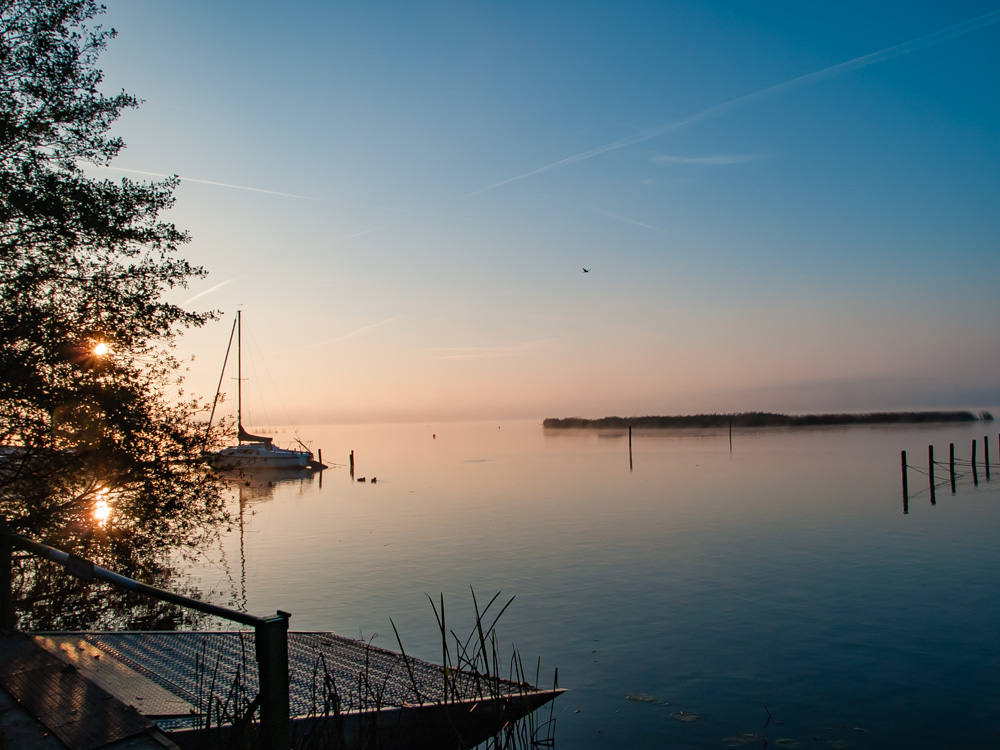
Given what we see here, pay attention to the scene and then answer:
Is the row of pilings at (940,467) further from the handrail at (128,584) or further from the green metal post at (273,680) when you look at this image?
the handrail at (128,584)

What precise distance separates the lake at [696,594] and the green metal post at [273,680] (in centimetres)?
746

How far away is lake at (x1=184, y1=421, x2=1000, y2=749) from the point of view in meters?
11.7

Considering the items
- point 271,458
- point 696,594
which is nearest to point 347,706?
point 696,594

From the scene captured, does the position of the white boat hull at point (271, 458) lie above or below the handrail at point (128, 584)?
below

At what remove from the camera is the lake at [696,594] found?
11734 mm

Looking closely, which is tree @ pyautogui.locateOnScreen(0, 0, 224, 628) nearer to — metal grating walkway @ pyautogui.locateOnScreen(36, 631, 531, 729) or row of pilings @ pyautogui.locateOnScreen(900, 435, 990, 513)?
metal grating walkway @ pyautogui.locateOnScreen(36, 631, 531, 729)

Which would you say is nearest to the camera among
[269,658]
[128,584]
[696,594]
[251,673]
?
[269,658]

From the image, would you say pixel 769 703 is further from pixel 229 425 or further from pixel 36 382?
pixel 36 382

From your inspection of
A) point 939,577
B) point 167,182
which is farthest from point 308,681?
point 939,577

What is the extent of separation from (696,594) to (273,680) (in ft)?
55.8

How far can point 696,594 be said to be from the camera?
19734 millimetres

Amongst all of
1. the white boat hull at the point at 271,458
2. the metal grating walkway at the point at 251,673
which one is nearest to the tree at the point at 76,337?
the metal grating walkway at the point at 251,673

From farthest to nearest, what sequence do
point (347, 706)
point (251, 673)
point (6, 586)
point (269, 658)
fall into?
1. point (251, 673)
2. point (347, 706)
3. point (6, 586)
4. point (269, 658)

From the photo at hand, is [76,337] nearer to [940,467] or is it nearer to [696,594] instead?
[696,594]
